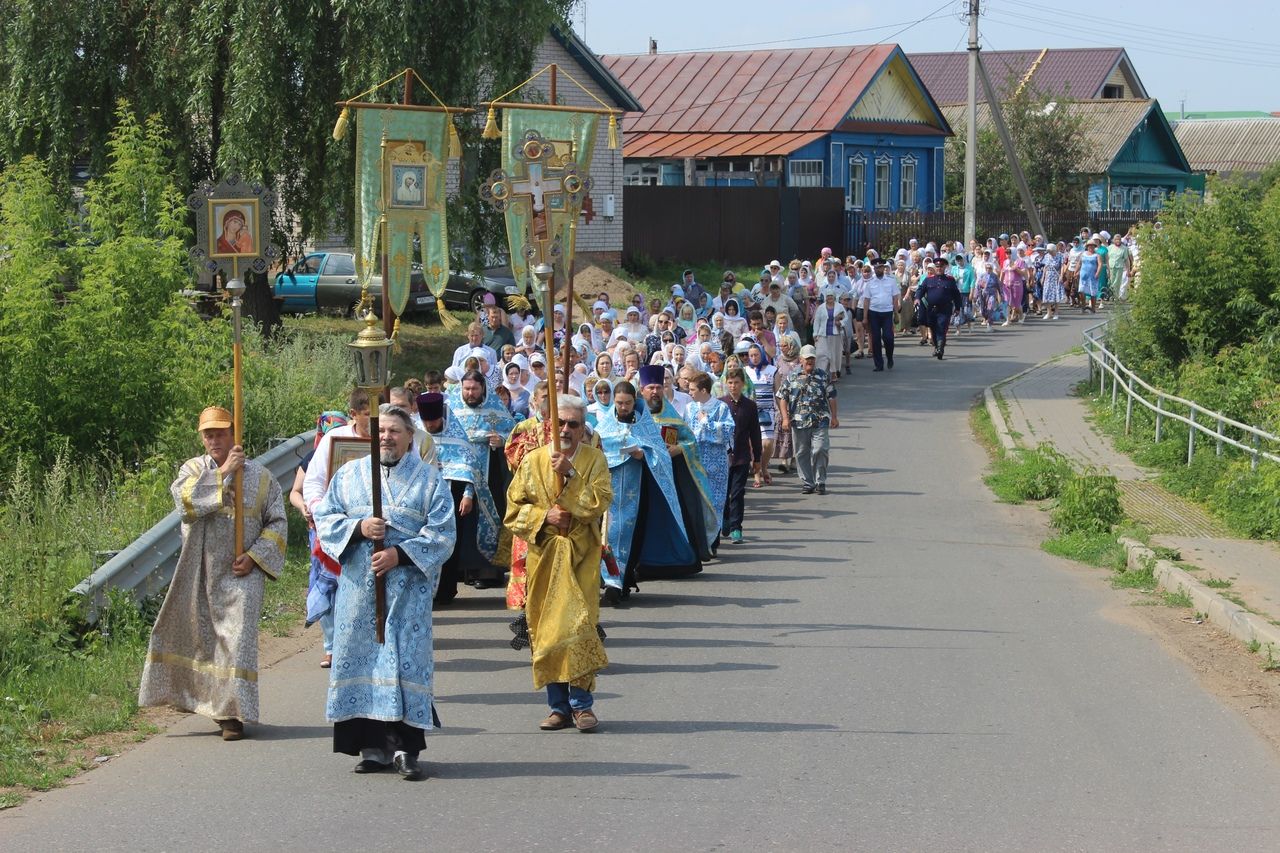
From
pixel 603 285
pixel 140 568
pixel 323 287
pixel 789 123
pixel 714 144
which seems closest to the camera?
pixel 140 568

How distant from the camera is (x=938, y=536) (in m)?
15.0

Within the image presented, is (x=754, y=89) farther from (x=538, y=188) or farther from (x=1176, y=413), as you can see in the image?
(x=538, y=188)

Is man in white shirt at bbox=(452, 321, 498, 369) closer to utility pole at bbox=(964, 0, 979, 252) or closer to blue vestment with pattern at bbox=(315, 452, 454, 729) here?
blue vestment with pattern at bbox=(315, 452, 454, 729)

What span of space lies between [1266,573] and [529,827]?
7801 mm

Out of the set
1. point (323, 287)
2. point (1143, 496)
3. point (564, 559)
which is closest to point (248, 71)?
point (323, 287)

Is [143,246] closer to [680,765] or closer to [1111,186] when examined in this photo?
[680,765]

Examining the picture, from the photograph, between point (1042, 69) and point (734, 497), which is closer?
point (734, 497)

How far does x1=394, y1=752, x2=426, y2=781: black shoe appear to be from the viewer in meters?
7.34

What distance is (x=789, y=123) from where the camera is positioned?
46469 millimetres

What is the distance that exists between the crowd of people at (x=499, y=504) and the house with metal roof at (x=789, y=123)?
2545 cm

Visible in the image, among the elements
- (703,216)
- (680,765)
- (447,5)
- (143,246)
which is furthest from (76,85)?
(703,216)

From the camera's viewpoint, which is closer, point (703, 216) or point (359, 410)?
point (359, 410)

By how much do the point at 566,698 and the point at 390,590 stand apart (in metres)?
1.31

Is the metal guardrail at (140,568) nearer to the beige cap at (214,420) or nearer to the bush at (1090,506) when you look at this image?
the beige cap at (214,420)
